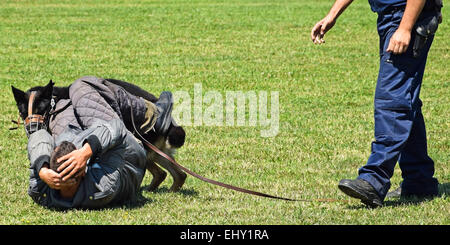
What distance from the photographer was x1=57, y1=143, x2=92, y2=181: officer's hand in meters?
5.32

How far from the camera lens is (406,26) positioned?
5.47 meters

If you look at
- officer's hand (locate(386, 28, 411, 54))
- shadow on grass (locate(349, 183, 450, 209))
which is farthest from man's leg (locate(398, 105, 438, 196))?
officer's hand (locate(386, 28, 411, 54))

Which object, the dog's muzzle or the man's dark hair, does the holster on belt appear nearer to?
the man's dark hair

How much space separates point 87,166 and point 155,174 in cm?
102

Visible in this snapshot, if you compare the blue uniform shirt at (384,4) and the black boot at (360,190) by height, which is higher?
the blue uniform shirt at (384,4)

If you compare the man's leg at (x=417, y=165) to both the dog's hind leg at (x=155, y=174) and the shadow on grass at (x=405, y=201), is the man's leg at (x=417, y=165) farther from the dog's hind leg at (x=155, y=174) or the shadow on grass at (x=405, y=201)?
the dog's hind leg at (x=155, y=174)

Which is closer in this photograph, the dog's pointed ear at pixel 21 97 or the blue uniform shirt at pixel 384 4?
the blue uniform shirt at pixel 384 4

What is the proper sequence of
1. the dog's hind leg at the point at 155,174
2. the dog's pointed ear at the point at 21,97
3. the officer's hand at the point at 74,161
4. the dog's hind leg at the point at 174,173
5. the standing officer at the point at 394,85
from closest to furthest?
the officer's hand at the point at 74,161
the standing officer at the point at 394,85
the dog's pointed ear at the point at 21,97
the dog's hind leg at the point at 174,173
the dog's hind leg at the point at 155,174

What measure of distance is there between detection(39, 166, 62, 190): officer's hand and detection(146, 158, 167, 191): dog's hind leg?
1272mm

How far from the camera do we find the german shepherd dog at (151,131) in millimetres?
5773

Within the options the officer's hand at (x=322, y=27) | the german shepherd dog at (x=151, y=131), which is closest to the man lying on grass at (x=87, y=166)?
the german shepherd dog at (x=151, y=131)

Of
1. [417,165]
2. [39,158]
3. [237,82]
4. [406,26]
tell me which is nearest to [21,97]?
[39,158]
